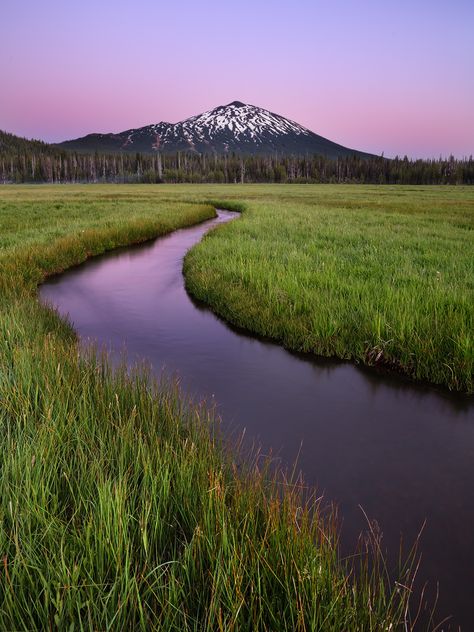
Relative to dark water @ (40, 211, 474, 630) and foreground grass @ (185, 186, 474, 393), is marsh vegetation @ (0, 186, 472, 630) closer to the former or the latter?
foreground grass @ (185, 186, 474, 393)

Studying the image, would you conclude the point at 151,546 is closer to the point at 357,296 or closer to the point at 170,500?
the point at 170,500

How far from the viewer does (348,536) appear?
4.00 m

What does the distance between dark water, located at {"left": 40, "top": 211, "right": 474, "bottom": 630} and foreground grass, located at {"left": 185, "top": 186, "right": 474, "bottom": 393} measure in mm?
481

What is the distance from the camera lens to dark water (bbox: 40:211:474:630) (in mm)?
4055

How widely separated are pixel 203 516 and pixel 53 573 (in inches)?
37.9

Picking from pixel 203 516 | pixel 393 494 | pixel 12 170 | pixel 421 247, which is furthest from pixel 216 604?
pixel 12 170

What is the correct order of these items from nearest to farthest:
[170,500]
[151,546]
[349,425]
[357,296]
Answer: [151,546]
[170,500]
[349,425]
[357,296]

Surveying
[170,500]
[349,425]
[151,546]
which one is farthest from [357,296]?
[151,546]

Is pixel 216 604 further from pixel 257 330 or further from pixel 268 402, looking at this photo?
pixel 257 330

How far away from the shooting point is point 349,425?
614 centimetres

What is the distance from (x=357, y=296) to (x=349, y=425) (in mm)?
4440

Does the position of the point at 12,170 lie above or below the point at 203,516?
above

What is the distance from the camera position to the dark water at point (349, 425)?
13.3 ft

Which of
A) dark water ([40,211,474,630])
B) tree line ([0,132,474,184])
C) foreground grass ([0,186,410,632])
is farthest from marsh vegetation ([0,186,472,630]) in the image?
tree line ([0,132,474,184])
